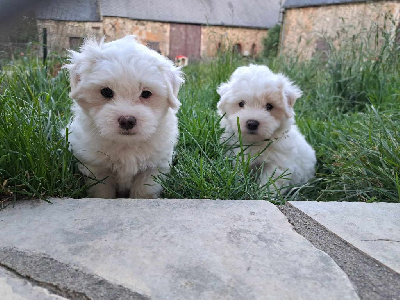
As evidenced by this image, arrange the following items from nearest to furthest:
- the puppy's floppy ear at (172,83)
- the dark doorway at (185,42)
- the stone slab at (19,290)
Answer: the stone slab at (19,290), the puppy's floppy ear at (172,83), the dark doorway at (185,42)

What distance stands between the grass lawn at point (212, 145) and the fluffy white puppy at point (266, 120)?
18 centimetres

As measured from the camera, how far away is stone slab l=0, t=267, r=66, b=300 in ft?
3.50

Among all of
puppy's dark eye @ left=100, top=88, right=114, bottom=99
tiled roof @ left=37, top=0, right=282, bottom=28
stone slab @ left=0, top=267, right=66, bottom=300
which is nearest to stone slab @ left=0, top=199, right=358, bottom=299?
stone slab @ left=0, top=267, right=66, bottom=300

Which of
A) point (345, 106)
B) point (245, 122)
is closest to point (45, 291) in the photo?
point (245, 122)

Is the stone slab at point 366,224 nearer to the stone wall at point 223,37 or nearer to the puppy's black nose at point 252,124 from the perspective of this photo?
the puppy's black nose at point 252,124

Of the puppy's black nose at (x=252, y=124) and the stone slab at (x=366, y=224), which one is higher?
the puppy's black nose at (x=252, y=124)

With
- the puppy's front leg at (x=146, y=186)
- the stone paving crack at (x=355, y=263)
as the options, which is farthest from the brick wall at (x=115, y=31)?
the stone paving crack at (x=355, y=263)

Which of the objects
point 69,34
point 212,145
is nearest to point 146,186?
point 212,145

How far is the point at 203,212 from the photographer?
1.66 m

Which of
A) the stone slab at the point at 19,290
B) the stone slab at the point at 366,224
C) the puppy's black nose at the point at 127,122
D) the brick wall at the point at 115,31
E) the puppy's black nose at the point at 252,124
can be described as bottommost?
the stone slab at the point at 19,290

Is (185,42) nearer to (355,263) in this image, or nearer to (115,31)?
(115,31)

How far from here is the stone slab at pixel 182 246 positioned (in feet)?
3.71

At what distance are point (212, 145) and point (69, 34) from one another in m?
2.02

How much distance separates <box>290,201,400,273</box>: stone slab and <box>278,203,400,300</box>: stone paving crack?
0.10 ft
